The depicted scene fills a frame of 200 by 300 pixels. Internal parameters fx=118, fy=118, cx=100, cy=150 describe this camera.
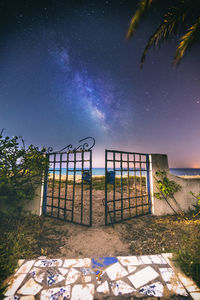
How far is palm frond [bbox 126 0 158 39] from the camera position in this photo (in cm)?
312

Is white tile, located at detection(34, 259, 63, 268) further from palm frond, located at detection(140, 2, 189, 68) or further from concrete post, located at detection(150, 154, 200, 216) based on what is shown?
palm frond, located at detection(140, 2, 189, 68)

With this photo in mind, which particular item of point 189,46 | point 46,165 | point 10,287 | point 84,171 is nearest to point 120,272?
point 10,287

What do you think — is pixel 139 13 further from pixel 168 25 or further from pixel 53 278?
pixel 53 278

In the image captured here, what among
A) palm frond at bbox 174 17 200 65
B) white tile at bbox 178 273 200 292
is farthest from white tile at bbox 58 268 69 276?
palm frond at bbox 174 17 200 65

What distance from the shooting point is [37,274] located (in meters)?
2.32

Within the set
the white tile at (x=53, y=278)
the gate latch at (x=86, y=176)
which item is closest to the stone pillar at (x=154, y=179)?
the gate latch at (x=86, y=176)

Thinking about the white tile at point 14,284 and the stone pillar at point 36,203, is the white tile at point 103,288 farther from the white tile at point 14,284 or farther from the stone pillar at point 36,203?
the stone pillar at point 36,203

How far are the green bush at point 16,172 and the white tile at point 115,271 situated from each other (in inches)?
114

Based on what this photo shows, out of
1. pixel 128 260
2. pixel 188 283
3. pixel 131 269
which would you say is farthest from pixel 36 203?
pixel 188 283

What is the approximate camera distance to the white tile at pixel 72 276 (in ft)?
7.18

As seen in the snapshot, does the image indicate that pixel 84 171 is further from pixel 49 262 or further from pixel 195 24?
pixel 195 24

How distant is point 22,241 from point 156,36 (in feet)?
24.1

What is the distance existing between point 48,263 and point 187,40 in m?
7.05

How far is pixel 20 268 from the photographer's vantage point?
8.11 ft
